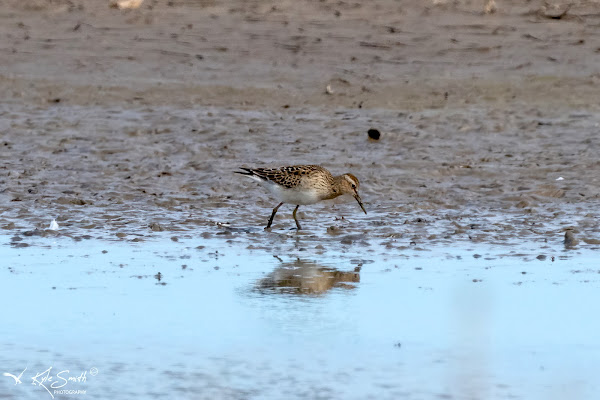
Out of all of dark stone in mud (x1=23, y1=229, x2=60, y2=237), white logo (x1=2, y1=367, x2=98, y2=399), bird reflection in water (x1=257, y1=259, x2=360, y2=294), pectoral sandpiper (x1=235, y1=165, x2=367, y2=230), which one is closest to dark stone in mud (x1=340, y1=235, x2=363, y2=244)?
pectoral sandpiper (x1=235, y1=165, x2=367, y2=230)

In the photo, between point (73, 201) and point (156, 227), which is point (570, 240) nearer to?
point (156, 227)

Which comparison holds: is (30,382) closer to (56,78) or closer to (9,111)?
(9,111)

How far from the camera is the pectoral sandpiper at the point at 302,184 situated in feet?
36.0

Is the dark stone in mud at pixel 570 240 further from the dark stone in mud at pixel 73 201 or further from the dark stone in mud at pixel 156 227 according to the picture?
the dark stone in mud at pixel 73 201

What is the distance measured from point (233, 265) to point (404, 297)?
5.39ft

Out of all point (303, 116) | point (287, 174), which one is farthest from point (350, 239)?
point (303, 116)

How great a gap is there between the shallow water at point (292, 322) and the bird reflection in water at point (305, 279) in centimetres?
2

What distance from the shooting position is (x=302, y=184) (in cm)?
1096

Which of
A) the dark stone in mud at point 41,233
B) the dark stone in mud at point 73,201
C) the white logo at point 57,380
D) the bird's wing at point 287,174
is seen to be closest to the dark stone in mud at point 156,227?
the dark stone in mud at point 41,233

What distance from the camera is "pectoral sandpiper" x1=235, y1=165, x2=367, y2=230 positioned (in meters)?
11.0

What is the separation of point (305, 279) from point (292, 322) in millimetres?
1187

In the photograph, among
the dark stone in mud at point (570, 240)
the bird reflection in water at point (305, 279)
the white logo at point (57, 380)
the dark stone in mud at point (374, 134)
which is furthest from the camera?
the dark stone in mud at point (374, 134)

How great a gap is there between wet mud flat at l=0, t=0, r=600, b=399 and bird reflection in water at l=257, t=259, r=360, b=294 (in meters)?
0.03

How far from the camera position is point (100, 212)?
11609 mm
